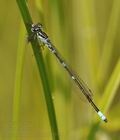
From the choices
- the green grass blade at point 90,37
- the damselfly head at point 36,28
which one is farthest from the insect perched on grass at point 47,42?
the green grass blade at point 90,37

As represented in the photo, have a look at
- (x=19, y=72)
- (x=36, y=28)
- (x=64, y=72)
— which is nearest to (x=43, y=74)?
(x=19, y=72)

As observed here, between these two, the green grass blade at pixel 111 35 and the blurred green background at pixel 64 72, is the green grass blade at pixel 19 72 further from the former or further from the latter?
the green grass blade at pixel 111 35

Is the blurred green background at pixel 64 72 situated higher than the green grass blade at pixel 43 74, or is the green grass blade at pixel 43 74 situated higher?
the blurred green background at pixel 64 72

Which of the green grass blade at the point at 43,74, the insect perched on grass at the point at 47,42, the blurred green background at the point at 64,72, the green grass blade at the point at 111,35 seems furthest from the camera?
the green grass blade at the point at 111,35

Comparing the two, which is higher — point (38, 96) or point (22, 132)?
point (38, 96)

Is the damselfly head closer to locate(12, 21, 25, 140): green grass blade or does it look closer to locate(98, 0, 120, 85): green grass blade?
locate(12, 21, 25, 140): green grass blade

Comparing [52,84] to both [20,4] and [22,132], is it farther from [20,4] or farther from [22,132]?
[20,4]

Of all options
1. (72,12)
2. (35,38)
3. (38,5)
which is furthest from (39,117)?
(35,38)

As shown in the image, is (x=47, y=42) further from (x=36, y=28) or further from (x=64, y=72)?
(x=64, y=72)
